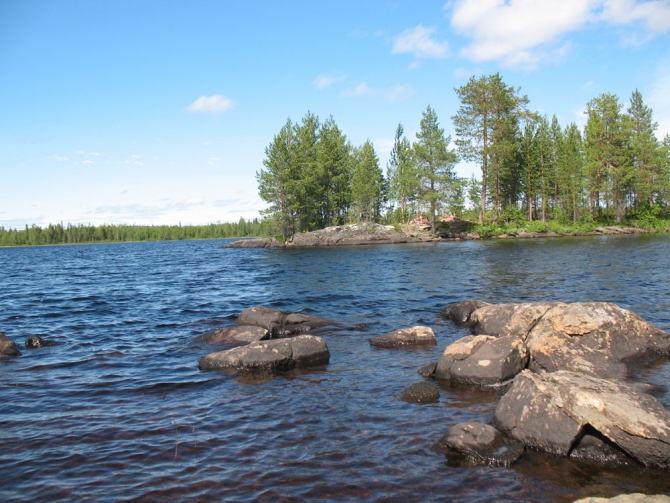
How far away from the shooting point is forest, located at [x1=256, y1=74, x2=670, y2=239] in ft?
236

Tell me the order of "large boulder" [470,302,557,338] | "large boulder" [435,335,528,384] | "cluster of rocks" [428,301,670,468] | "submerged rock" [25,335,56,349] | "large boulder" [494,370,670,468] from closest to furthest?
"large boulder" [494,370,670,468] < "cluster of rocks" [428,301,670,468] < "large boulder" [435,335,528,384] < "large boulder" [470,302,557,338] < "submerged rock" [25,335,56,349]

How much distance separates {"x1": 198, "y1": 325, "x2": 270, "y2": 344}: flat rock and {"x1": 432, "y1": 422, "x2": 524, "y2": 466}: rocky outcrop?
8.27m

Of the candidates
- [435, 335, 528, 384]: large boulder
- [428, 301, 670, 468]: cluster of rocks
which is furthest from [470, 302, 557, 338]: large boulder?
[435, 335, 528, 384]: large boulder

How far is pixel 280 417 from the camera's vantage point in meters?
8.84

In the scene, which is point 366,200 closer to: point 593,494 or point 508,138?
point 508,138

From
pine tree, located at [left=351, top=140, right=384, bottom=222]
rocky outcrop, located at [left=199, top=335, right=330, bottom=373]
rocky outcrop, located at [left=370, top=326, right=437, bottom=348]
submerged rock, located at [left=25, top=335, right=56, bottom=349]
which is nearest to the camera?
rocky outcrop, located at [left=199, top=335, right=330, bottom=373]

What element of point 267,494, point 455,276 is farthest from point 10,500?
point 455,276

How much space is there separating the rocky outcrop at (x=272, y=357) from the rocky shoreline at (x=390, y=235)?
61906 millimetres

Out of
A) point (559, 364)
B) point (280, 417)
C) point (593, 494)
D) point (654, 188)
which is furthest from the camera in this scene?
point (654, 188)

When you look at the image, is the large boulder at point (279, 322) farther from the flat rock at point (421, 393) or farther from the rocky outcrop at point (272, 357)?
the flat rock at point (421, 393)

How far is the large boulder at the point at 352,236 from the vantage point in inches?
2938

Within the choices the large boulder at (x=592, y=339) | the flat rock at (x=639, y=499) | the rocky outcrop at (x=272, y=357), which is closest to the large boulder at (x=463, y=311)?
the large boulder at (x=592, y=339)

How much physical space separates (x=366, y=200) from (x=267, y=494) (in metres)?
78.2

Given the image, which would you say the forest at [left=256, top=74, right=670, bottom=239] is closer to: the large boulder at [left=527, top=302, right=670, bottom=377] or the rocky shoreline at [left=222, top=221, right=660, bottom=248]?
the rocky shoreline at [left=222, top=221, right=660, bottom=248]
